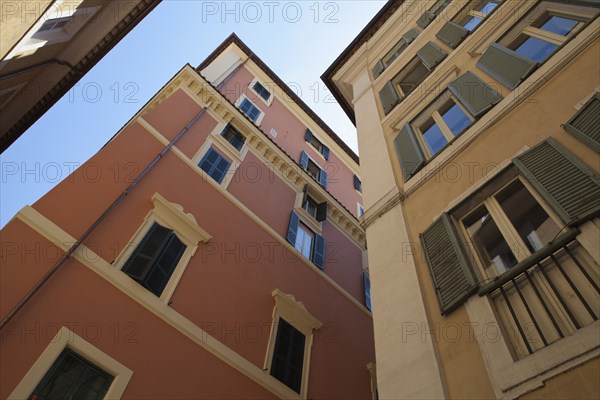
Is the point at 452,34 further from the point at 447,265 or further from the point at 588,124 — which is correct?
the point at 447,265

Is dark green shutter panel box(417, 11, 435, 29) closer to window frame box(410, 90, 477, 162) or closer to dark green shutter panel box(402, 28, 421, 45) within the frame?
dark green shutter panel box(402, 28, 421, 45)

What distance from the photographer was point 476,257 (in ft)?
15.7

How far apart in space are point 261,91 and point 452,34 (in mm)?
10797

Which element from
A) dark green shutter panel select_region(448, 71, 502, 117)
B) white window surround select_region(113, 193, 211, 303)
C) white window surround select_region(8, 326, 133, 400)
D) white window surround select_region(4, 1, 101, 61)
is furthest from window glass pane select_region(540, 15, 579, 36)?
white window surround select_region(8, 326, 133, 400)

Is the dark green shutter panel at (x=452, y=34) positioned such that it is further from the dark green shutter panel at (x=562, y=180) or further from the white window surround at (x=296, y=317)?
the white window surround at (x=296, y=317)

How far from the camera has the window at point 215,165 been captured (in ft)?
37.2

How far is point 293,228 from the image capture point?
1287 centimetres

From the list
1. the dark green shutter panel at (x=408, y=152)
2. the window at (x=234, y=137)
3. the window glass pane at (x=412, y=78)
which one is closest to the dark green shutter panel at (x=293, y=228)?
the window at (x=234, y=137)

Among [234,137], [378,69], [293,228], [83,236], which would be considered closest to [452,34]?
[378,69]

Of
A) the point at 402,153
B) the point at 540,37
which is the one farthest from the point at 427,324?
the point at 540,37

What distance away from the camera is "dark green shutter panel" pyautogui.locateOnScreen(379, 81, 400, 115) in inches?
369

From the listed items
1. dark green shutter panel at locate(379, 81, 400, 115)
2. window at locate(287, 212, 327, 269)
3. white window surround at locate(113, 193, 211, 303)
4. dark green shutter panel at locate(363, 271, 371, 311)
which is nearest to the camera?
white window surround at locate(113, 193, 211, 303)

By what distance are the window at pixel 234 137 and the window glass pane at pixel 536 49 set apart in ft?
28.3

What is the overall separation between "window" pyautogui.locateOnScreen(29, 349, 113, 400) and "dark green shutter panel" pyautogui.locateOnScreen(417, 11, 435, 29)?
11508 mm
